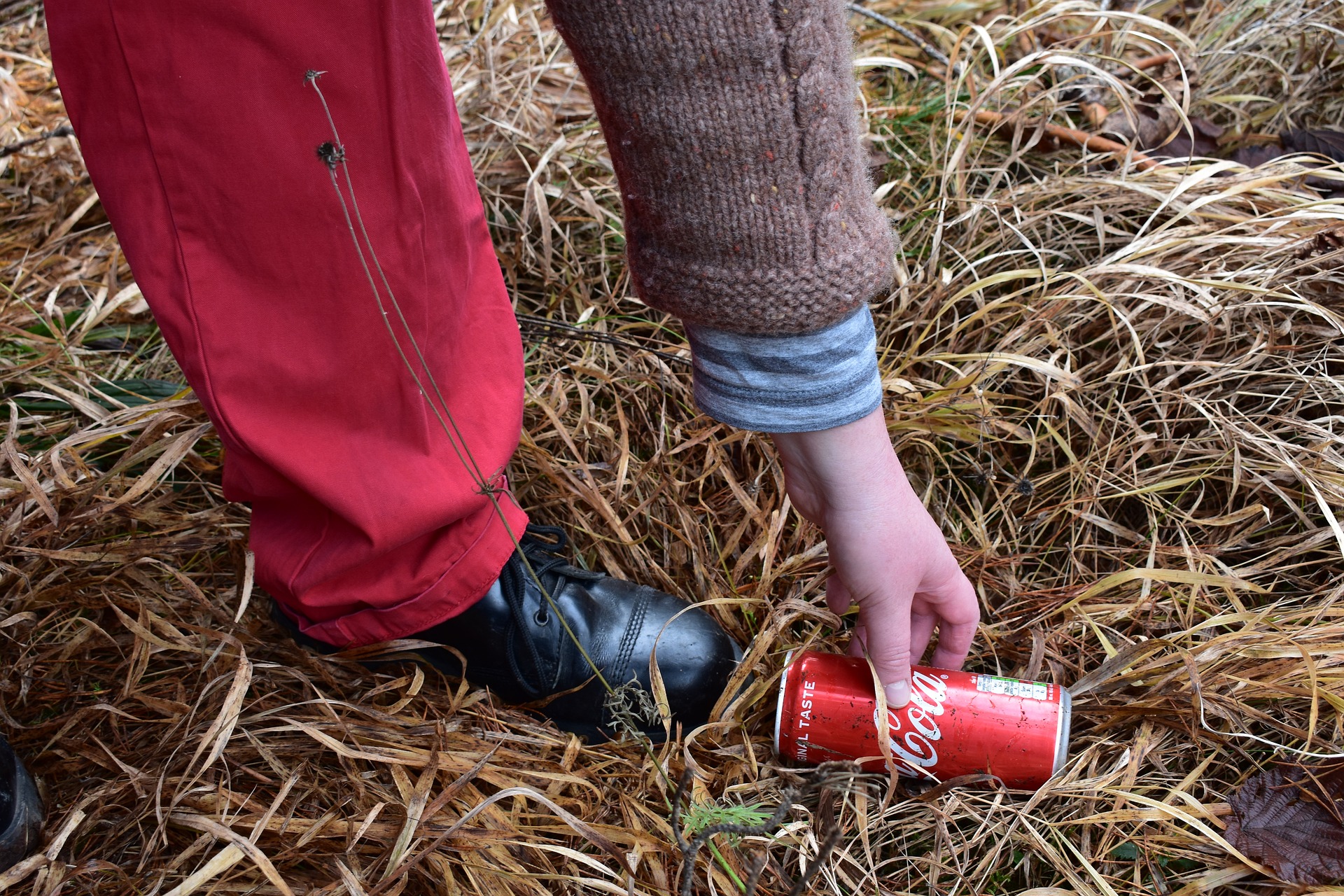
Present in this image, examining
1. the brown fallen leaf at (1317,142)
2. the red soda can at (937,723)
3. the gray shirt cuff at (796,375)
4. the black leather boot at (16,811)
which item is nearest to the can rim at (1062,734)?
the red soda can at (937,723)

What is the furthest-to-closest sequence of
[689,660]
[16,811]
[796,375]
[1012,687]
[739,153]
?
[689,660] → [1012,687] → [16,811] → [796,375] → [739,153]

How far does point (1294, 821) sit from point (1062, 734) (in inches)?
10.5

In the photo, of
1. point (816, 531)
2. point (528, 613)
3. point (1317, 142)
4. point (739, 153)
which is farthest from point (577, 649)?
point (1317, 142)

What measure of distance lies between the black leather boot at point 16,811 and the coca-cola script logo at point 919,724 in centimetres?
100

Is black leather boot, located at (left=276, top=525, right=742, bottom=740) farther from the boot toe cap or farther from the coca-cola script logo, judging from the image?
the coca-cola script logo

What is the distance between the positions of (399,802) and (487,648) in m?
0.22

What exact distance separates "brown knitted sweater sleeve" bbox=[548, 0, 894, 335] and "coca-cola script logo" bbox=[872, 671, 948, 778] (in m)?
0.58

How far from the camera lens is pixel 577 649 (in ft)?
4.27

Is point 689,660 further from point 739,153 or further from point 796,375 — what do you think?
point 739,153

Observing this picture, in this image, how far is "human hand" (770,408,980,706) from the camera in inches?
35.2

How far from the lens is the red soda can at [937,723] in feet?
3.78

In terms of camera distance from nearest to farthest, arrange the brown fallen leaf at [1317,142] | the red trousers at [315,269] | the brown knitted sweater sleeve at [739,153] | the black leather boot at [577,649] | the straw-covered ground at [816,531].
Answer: the brown knitted sweater sleeve at [739,153] → the red trousers at [315,269] → the straw-covered ground at [816,531] → the black leather boot at [577,649] → the brown fallen leaf at [1317,142]

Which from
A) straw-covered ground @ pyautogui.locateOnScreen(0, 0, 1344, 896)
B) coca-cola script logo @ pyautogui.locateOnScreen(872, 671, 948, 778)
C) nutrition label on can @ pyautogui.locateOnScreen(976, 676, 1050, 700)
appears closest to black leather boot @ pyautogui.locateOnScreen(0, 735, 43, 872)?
straw-covered ground @ pyautogui.locateOnScreen(0, 0, 1344, 896)

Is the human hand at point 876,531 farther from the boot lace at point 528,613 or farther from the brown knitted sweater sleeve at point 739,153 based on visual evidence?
the boot lace at point 528,613
